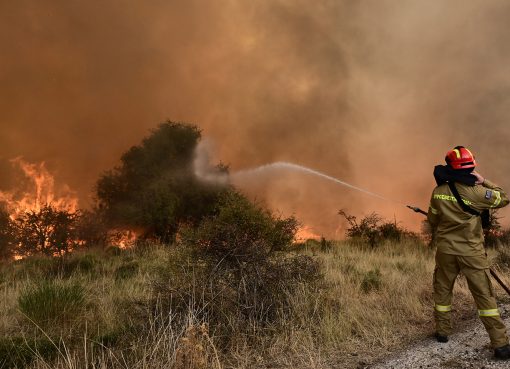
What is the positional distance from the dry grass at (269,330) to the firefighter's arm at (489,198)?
2.11 metres

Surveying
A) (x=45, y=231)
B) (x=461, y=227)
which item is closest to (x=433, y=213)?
(x=461, y=227)

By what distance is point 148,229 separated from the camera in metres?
21.8

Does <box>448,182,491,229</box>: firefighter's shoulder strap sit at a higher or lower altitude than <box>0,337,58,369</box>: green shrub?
higher

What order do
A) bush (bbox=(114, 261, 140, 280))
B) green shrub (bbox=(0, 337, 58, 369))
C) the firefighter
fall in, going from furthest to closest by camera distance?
bush (bbox=(114, 261, 140, 280))
the firefighter
green shrub (bbox=(0, 337, 58, 369))

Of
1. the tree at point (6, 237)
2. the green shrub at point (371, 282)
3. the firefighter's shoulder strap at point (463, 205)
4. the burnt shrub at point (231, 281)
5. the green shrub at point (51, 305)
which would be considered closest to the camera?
the firefighter's shoulder strap at point (463, 205)

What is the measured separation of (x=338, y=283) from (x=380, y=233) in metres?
10.2

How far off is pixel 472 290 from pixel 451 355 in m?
0.93

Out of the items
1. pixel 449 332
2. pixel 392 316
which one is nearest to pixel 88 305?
pixel 392 316

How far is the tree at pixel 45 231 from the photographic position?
2023 cm

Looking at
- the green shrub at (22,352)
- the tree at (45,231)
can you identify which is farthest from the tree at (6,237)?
the green shrub at (22,352)

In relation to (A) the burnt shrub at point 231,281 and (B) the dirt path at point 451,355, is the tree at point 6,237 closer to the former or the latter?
(A) the burnt shrub at point 231,281

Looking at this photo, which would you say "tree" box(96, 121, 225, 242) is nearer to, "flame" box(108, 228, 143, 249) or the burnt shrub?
"flame" box(108, 228, 143, 249)

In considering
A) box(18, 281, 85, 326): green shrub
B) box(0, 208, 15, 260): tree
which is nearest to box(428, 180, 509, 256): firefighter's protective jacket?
box(18, 281, 85, 326): green shrub

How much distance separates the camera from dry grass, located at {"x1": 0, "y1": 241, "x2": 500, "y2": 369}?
5.16 meters
